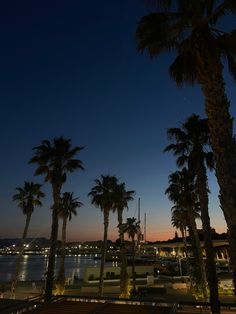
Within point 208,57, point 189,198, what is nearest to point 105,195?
point 189,198

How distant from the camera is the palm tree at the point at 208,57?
7.85m

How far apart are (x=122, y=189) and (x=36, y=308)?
2589 centimetres

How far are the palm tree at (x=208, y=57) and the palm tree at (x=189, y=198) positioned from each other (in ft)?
52.9

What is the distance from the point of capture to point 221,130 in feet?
27.3

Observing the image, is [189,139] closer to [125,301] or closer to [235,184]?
[125,301]

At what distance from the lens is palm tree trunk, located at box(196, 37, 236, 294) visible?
7578 millimetres

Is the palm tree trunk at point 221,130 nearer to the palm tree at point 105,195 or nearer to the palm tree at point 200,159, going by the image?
the palm tree at point 200,159

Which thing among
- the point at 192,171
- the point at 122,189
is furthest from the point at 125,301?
the point at 122,189

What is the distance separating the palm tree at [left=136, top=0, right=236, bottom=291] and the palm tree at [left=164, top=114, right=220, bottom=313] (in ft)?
33.2

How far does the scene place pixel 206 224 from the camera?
64.2ft

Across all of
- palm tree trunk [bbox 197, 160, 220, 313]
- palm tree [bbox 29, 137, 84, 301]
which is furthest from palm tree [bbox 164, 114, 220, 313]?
palm tree [bbox 29, 137, 84, 301]

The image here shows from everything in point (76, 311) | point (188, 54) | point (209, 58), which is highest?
point (188, 54)

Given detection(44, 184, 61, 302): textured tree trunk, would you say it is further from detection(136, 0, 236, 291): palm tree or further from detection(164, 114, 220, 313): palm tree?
detection(136, 0, 236, 291): palm tree

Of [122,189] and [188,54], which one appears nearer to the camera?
[188,54]
